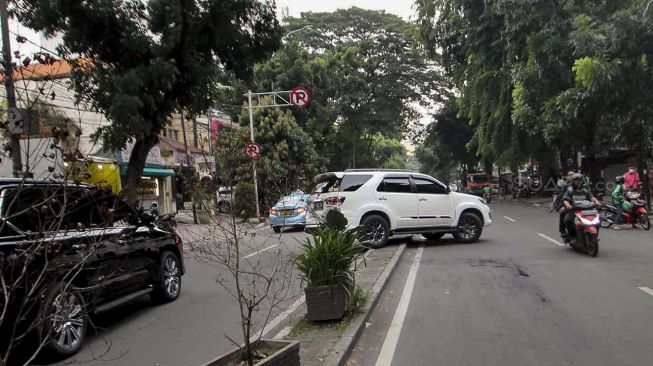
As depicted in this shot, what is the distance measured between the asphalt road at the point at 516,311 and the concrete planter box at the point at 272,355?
996 millimetres

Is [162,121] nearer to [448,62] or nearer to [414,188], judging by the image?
[414,188]

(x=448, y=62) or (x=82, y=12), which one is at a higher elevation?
(x=448, y=62)

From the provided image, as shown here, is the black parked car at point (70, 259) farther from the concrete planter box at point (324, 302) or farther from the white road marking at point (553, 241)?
the white road marking at point (553, 241)

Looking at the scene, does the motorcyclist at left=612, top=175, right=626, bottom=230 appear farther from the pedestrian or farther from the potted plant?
the potted plant

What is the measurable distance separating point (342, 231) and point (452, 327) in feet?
5.44

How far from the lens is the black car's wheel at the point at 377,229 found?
1338cm

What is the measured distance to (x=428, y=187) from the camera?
14.0m

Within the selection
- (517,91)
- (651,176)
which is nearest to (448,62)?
(517,91)

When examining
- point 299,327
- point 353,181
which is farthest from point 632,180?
point 299,327

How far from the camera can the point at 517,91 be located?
21.9 metres

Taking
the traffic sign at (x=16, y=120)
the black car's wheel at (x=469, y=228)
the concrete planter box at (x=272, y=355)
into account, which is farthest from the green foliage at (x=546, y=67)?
the traffic sign at (x=16, y=120)

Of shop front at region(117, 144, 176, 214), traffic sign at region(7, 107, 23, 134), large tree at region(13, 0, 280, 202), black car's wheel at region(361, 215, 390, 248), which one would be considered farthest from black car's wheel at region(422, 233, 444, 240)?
shop front at region(117, 144, 176, 214)

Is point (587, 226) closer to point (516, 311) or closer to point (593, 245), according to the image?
point (593, 245)

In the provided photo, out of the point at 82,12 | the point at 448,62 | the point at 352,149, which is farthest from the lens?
the point at 352,149
